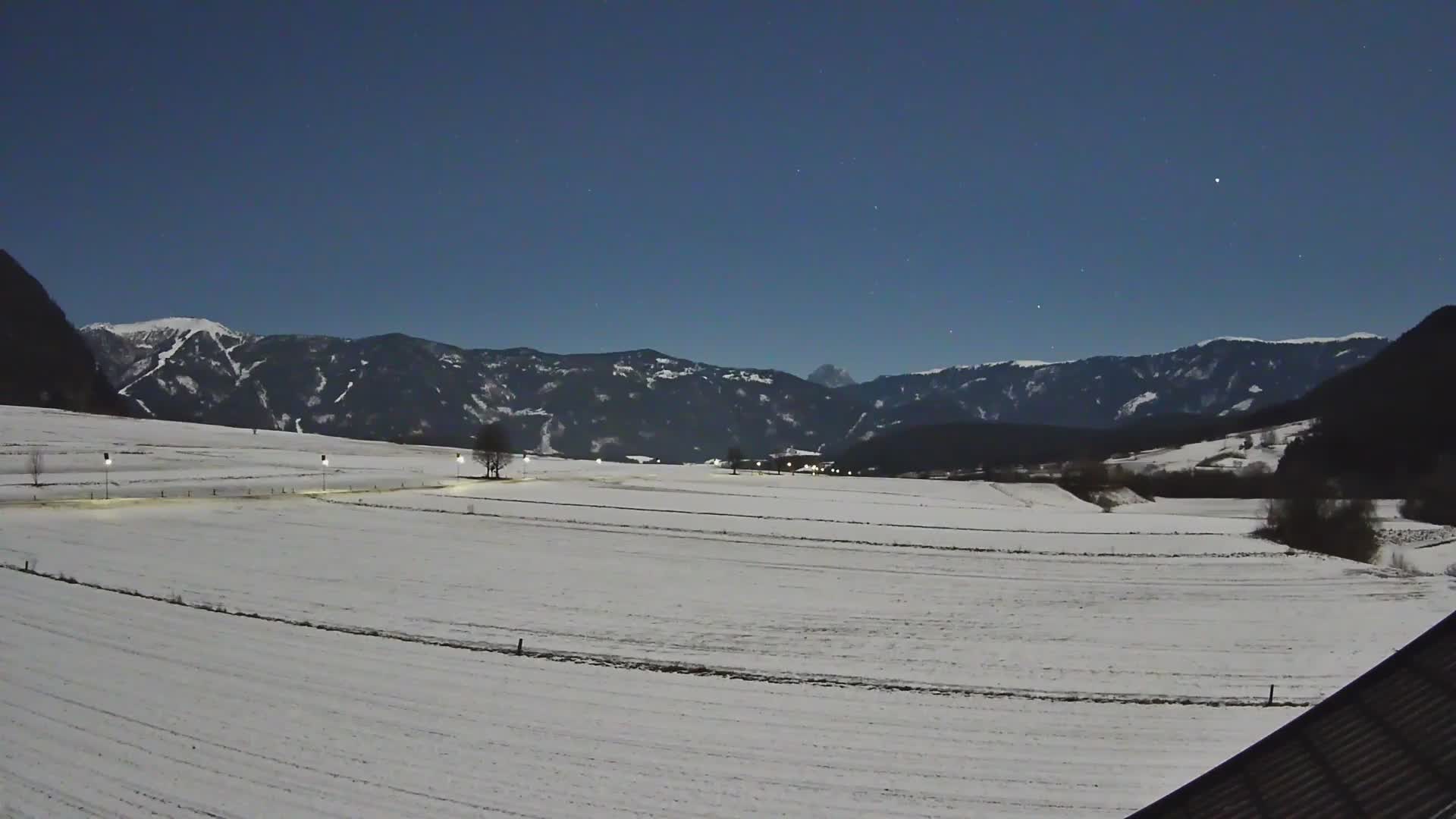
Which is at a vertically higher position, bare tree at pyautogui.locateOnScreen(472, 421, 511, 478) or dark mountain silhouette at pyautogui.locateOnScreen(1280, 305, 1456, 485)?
dark mountain silhouette at pyautogui.locateOnScreen(1280, 305, 1456, 485)

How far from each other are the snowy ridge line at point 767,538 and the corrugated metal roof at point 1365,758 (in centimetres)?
5318

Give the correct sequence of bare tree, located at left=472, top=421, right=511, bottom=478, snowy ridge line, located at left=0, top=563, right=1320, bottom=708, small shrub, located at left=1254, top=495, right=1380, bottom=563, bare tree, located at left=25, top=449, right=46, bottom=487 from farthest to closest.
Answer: bare tree, located at left=472, top=421, right=511, bottom=478, bare tree, located at left=25, top=449, right=46, bottom=487, small shrub, located at left=1254, top=495, right=1380, bottom=563, snowy ridge line, located at left=0, top=563, right=1320, bottom=708

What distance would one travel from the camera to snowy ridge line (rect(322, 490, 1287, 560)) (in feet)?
184

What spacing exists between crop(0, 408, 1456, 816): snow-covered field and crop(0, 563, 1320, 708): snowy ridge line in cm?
19

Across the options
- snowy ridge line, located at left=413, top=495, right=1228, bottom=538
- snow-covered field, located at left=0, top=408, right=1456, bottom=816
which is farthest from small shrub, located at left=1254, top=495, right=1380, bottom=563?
snow-covered field, located at left=0, top=408, right=1456, bottom=816

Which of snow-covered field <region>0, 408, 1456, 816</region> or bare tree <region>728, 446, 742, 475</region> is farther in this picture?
bare tree <region>728, 446, 742, 475</region>

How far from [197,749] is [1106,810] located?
68.1ft

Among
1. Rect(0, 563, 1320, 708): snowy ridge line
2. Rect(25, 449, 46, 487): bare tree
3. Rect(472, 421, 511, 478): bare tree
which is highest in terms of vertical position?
Rect(472, 421, 511, 478): bare tree

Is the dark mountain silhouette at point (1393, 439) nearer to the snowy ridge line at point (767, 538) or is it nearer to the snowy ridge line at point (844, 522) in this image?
the snowy ridge line at point (844, 522)

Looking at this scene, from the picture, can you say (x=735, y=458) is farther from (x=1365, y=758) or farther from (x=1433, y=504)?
(x=1365, y=758)

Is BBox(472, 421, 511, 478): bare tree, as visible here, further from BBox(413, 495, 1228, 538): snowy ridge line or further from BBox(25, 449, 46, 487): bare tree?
BBox(25, 449, 46, 487): bare tree

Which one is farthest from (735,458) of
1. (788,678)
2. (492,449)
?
(788,678)

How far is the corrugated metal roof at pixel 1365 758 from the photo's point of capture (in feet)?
13.6

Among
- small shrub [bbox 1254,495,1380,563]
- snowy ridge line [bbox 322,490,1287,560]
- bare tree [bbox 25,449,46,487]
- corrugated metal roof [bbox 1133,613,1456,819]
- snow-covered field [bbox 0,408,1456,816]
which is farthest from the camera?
bare tree [bbox 25,449,46,487]
